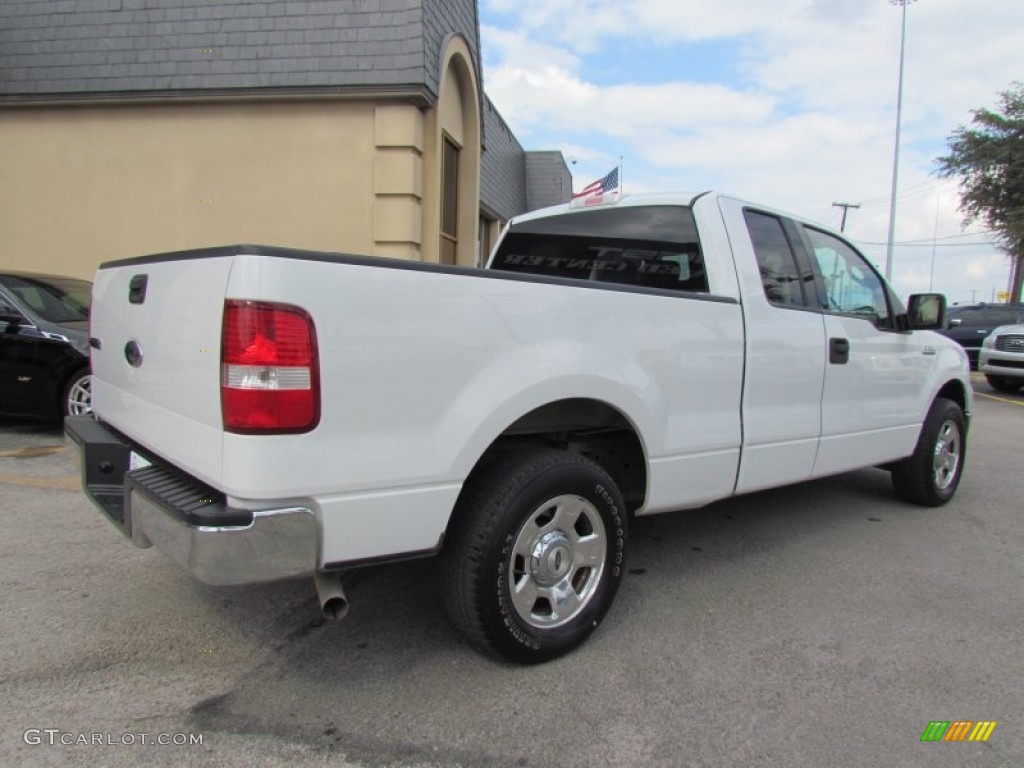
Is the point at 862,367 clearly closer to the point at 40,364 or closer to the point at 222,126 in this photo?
the point at 40,364

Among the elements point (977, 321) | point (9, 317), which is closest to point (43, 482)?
point (9, 317)

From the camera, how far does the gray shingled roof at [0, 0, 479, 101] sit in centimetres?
901

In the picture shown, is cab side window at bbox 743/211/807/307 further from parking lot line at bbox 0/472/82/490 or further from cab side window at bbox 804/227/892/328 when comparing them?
parking lot line at bbox 0/472/82/490

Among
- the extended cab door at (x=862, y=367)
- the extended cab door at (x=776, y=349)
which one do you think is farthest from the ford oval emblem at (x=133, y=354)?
the extended cab door at (x=862, y=367)

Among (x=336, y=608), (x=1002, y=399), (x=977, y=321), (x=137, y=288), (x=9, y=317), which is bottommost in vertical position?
(x=336, y=608)

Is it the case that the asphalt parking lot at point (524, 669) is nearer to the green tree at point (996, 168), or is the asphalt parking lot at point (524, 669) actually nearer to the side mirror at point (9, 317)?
the side mirror at point (9, 317)

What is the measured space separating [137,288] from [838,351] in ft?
11.4

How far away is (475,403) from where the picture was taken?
7.72 feet

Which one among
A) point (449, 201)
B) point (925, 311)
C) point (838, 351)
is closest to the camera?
point (838, 351)

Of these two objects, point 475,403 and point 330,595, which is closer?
point 330,595

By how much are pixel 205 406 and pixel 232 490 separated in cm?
29

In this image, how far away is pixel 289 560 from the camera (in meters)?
2.07

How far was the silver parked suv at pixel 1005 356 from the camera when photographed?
41.4 feet

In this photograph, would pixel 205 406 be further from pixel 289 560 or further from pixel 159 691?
pixel 159 691
